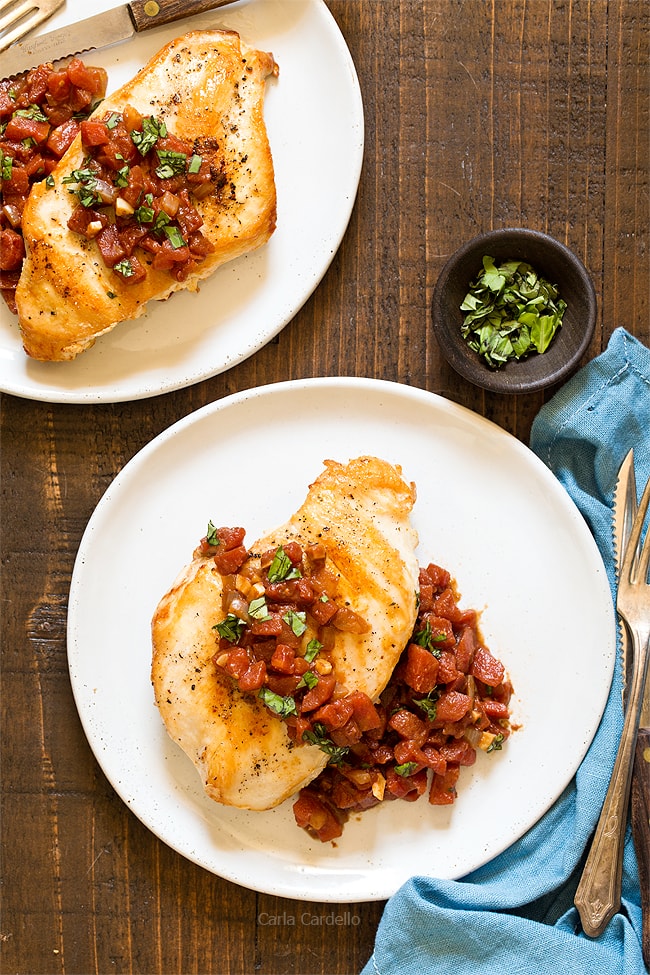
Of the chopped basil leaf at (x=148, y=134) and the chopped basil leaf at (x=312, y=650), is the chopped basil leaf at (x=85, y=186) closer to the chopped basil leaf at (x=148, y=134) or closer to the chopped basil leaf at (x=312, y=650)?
the chopped basil leaf at (x=148, y=134)

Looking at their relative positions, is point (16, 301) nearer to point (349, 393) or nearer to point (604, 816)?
point (349, 393)

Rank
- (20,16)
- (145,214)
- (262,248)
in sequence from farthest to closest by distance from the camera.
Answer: (262,248) < (20,16) < (145,214)

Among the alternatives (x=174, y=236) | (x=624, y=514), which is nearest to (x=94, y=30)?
(x=174, y=236)

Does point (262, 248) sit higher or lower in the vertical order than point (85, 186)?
lower

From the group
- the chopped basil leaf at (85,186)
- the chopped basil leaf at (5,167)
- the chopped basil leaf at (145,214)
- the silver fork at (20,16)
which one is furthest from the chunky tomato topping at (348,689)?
the silver fork at (20,16)

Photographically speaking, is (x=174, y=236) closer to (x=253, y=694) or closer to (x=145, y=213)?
(x=145, y=213)

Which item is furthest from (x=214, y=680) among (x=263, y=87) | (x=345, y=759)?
(x=263, y=87)
